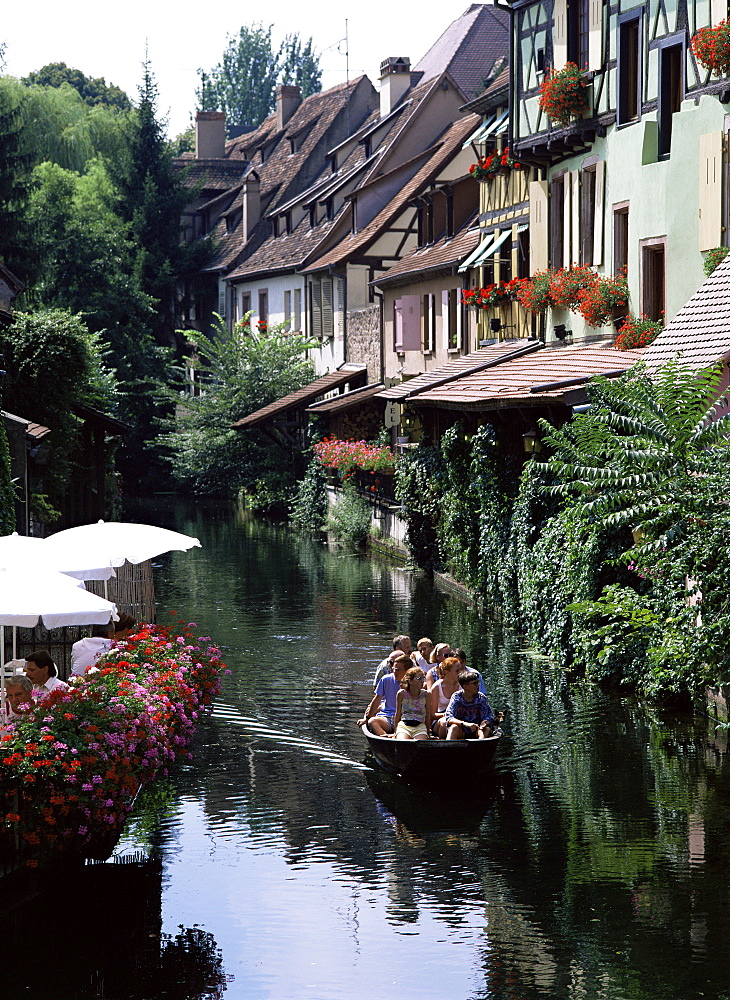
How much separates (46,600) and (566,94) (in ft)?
55.3

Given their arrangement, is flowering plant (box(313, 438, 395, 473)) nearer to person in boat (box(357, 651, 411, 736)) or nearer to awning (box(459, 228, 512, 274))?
awning (box(459, 228, 512, 274))

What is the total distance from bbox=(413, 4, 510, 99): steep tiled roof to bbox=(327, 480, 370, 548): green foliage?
1474 cm

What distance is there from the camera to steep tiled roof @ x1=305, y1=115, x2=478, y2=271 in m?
39.8

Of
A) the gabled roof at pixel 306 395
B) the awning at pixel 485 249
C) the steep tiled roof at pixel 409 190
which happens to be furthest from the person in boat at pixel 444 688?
the gabled roof at pixel 306 395

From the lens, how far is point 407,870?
37.4 feet

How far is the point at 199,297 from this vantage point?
5903cm

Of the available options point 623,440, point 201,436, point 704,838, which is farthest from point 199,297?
point 704,838

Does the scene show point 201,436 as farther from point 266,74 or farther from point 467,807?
point 266,74

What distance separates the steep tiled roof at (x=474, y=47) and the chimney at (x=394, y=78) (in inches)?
28.4

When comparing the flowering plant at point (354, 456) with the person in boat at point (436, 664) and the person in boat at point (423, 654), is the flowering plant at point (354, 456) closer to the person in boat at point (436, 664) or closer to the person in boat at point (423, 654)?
the person in boat at point (423, 654)

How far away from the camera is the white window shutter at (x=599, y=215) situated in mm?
24453

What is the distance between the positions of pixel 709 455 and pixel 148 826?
673cm

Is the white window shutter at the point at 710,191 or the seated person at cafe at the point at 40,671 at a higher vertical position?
the white window shutter at the point at 710,191

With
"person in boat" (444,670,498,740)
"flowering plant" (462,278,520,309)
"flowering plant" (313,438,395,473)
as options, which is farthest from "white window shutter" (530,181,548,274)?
"person in boat" (444,670,498,740)
